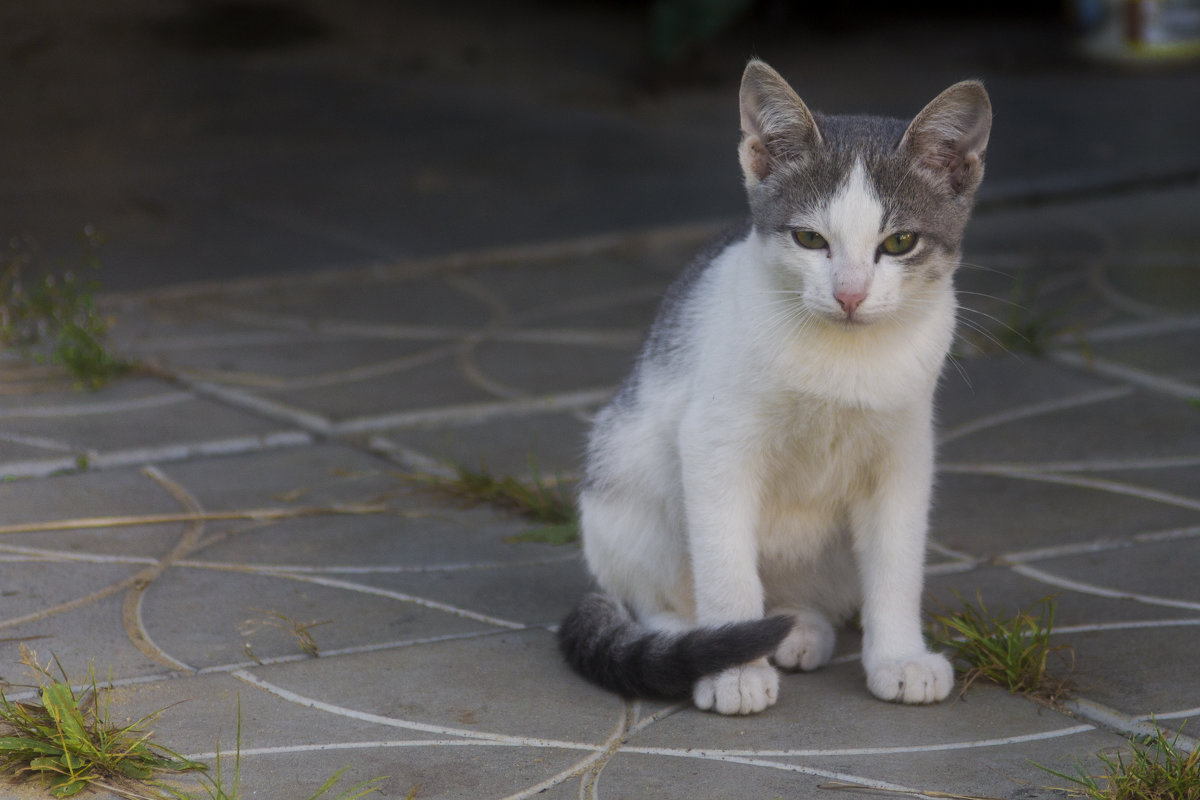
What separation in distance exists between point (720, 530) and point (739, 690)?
0.31 metres

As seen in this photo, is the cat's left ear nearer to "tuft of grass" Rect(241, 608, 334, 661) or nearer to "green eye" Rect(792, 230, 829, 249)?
"green eye" Rect(792, 230, 829, 249)

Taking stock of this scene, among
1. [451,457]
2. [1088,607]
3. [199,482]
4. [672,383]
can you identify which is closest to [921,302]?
[672,383]

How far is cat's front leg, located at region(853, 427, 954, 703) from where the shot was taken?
2.68 meters

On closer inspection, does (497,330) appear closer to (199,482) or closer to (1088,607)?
(199,482)

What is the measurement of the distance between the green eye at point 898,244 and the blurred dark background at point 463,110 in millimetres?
4035

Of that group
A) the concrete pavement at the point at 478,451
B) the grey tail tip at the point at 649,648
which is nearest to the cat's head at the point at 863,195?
the concrete pavement at the point at 478,451

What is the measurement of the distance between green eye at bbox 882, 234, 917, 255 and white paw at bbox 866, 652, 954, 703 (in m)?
0.80

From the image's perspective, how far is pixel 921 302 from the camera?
2.61m

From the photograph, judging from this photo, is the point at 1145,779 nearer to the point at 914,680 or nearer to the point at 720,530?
the point at 914,680

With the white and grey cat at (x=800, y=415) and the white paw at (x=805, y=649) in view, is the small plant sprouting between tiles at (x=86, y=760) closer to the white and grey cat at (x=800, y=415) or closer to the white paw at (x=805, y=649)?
the white and grey cat at (x=800, y=415)

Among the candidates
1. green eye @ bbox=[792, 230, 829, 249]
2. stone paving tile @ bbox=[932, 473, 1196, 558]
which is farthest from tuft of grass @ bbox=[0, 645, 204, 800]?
stone paving tile @ bbox=[932, 473, 1196, 558]

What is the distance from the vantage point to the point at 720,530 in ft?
8.75

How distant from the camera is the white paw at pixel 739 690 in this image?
8.42 feet

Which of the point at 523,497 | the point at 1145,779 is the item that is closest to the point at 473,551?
the point at 523,497
